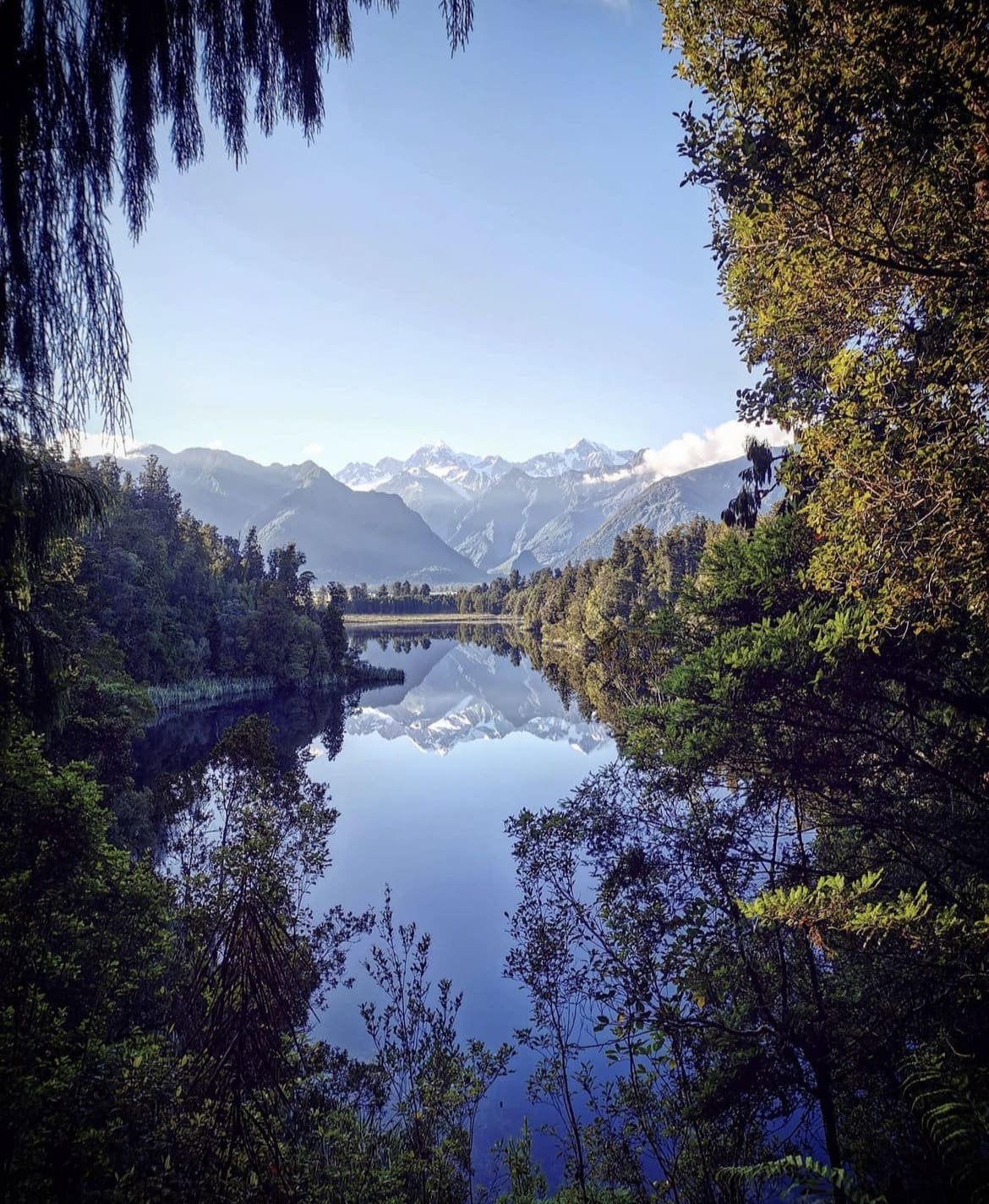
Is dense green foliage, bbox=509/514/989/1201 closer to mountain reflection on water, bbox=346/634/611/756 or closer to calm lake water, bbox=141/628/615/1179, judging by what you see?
calm lake water, bbox=141/628/615/1179

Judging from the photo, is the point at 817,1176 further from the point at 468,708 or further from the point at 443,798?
the point at 468,708

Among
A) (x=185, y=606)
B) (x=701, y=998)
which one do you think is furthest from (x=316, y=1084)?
(x=185, y=606)

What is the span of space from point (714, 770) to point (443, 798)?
24551 millimetres

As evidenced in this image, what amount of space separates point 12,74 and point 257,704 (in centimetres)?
5675

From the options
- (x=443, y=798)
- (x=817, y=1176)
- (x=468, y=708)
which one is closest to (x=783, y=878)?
(x=817, y=1176)

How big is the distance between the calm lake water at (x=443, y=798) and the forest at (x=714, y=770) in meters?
1.74

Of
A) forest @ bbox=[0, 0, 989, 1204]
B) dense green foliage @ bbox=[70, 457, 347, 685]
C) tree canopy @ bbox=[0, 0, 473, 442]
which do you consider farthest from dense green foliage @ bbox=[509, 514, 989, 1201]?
dense green foliage @ bbox=[70, 457, 347, 685]

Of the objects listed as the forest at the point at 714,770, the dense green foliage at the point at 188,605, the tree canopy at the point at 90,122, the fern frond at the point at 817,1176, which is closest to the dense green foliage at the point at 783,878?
the forest at the point at 714,770

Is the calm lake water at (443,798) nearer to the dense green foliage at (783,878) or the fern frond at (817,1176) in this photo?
the dense green foliage at (783,878)

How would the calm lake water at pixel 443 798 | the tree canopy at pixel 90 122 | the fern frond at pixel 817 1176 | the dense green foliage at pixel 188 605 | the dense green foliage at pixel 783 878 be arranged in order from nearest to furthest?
the tree canopy at pixel 90 122 → the fern frond at pixel 817 1176 → the dense green foliage at pixel 783 878 → the calm lake water at pixel 443 798 → the dense green foliage at pixel 188 605

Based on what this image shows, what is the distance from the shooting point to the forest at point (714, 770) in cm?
263

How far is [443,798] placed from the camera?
30469 millimetres

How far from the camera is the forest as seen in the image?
2.63m

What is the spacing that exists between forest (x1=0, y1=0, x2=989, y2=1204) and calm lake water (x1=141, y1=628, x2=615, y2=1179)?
1.74 meters
